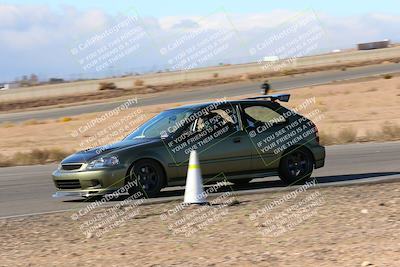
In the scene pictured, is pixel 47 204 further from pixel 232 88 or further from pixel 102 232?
pixel 232 88

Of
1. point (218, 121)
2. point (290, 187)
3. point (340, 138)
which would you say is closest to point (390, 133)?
point (340, 138)

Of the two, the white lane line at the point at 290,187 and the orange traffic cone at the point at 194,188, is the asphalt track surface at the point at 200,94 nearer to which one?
the white lane line at the point at 290,187

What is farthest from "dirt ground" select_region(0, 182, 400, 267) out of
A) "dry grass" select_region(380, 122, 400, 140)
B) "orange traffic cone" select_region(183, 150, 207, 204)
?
"dry grass" select_region(380, 122, 400, 140)

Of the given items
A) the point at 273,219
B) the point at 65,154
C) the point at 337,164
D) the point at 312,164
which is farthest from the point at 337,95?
the point at 273,219

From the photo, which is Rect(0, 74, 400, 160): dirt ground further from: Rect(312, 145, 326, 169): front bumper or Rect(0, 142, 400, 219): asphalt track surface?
Rect(312, 145, 326, 169): front bumper

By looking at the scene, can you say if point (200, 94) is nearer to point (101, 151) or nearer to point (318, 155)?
point (318, 155)

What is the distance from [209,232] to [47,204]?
4.28 m

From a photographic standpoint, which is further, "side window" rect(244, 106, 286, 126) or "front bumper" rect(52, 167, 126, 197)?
"side window" rect(244, 106, 286, 126)

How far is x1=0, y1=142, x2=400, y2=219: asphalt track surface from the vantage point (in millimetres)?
12930

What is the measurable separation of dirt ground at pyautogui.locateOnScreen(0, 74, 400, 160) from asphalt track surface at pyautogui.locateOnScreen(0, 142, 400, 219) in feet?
15.8

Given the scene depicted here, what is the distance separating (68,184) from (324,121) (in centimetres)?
2244

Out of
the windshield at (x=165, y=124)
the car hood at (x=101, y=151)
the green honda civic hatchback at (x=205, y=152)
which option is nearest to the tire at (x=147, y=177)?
the green honda civic hatchback at (x=205, y=152)

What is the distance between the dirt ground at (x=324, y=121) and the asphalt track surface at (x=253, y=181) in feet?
15.8

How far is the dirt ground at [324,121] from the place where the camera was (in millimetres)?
29031
